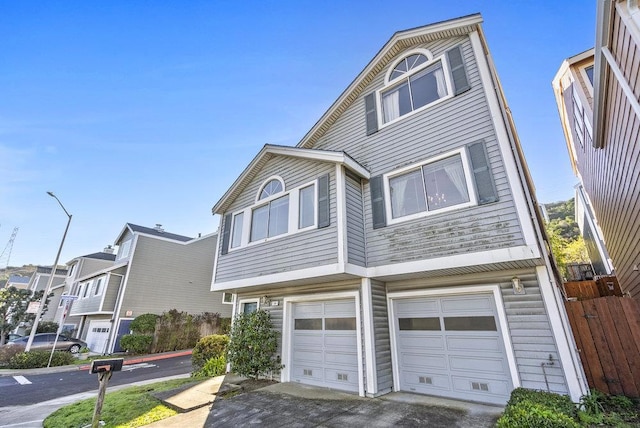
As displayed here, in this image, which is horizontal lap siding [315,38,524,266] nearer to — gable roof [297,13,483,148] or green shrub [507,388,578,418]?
gable roof [297,13,483,148]

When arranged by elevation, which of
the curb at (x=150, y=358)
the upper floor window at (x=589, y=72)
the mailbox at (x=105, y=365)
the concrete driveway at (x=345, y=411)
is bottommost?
the curb at (x=150, y=358)

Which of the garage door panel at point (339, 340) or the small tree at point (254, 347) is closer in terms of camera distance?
the garage door panel at point (339, 340)

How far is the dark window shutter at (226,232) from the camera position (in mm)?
9477

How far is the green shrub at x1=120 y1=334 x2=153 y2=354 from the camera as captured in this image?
16.2 m

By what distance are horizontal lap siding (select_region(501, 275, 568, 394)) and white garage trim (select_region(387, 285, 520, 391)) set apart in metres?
0.08

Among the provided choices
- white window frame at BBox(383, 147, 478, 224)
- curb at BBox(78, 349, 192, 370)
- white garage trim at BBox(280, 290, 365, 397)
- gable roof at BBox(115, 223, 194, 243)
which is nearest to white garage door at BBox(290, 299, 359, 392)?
white garage trim at BBox(280, 290, 365, 397)

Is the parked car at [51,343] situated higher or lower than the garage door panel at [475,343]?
lower

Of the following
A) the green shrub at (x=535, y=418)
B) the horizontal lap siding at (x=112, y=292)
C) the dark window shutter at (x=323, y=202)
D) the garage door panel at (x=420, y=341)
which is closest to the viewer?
Answer: the green shrub at (x=535, y=418)

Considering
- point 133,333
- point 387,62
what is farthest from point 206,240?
point 387,62

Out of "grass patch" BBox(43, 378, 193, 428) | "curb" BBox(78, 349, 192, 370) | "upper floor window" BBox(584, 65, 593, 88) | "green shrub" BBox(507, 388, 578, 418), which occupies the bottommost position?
"curb" BBox(78, 349, 192, 370)

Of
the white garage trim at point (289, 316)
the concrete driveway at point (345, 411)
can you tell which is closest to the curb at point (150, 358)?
the white garage trim at point (289, 316)

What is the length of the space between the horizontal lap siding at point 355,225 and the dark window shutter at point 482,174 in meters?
2.73

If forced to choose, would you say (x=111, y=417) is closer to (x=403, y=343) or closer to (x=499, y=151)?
(x=403, y=343)

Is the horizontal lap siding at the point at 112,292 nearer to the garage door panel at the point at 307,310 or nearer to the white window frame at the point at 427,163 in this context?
the garage door panel at the point at 307,310
